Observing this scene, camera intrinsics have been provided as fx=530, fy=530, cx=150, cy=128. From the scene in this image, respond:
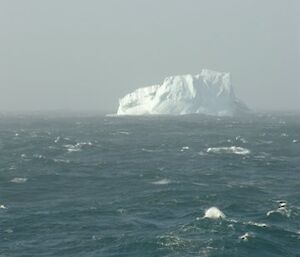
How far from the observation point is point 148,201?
193ft

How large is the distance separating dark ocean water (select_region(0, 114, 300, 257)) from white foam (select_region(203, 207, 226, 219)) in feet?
2.31

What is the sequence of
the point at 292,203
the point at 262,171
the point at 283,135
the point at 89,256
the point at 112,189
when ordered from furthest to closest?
1. the point at 283,135
2. the point at 262,171
3. the point at 112,189
4. the point at 292,203
5. the point at 89,256

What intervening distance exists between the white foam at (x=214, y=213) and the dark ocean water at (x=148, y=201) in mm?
703

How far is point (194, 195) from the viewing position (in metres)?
61.8

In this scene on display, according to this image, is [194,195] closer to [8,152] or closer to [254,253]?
[254,253]

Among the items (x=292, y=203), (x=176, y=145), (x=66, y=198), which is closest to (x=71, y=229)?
(x=66, y=198)

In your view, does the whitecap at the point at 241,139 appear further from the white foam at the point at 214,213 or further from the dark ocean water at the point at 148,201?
the white foam at the point at 214,213

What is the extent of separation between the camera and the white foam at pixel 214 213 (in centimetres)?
5147

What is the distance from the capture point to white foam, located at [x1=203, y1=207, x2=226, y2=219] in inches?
2026

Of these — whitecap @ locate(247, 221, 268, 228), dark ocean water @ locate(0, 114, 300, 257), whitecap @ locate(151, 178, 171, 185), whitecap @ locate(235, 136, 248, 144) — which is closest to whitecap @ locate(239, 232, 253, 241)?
dark ocean water @ locate(0, 114, 300, 257)

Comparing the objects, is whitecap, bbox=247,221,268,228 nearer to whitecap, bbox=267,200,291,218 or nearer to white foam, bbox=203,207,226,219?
white foam, bbox=203,207,226,219

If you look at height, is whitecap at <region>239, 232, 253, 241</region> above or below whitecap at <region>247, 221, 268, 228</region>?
below

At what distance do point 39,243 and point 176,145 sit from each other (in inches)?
3082

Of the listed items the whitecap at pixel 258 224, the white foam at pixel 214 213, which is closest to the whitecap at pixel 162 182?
the white foam at pixel 214 213
